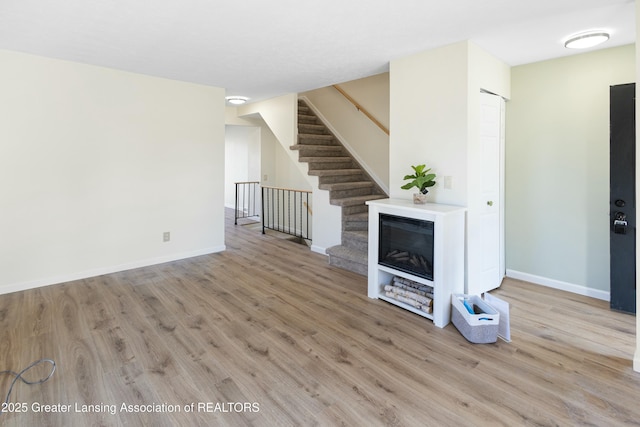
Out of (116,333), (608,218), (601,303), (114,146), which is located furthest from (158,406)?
(608,218)

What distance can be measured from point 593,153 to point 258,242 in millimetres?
4719

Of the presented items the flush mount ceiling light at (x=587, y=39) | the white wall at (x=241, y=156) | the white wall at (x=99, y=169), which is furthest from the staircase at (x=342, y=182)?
the flush mount ceiling light at (x=587, y=39)

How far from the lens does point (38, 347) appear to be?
2498mm

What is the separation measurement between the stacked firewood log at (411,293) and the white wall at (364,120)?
8.01 ft

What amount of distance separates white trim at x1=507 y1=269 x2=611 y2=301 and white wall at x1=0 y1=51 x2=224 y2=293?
4168 mm

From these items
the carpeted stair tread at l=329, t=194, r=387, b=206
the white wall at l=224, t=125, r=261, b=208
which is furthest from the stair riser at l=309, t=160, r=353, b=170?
the white wall at l=224, t=125, r=261, b=208

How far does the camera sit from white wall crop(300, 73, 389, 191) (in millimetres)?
5395

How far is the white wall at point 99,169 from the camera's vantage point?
3535mm

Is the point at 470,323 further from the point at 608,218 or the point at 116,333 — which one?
the point at 116,333

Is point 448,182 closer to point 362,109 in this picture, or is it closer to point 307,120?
point 362,109

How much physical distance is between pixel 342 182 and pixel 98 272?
3.60 meters

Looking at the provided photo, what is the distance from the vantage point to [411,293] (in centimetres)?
316

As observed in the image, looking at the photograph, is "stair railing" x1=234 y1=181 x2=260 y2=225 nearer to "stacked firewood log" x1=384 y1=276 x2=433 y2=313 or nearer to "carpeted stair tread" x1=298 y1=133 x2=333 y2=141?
"carpeted stair tread" x1=298 y1=133 x2=333 y2=141

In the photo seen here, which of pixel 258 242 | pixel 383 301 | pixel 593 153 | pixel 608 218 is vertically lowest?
pixel 383 301
